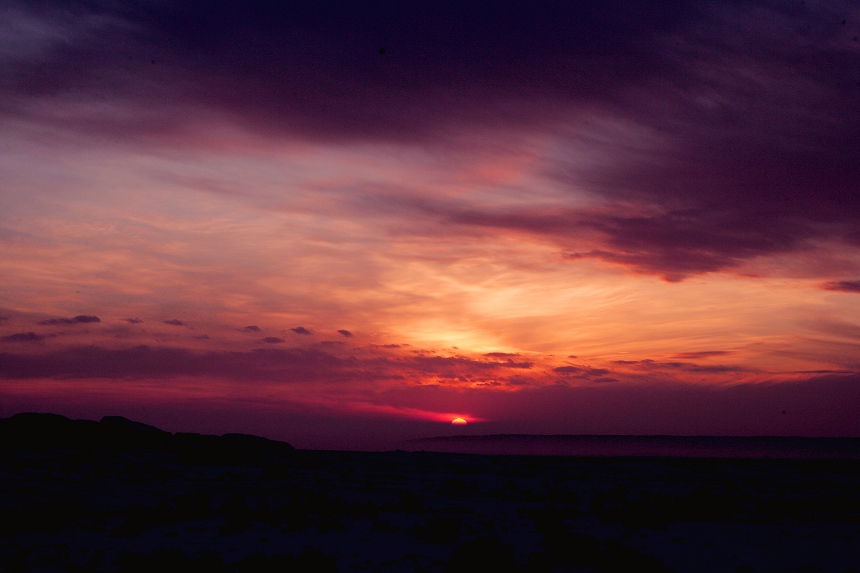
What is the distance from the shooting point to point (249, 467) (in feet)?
143

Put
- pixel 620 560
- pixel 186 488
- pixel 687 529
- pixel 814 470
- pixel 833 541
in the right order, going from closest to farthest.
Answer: pixel 620 560 → pixel 833 541 → pixel 687 529 → pixel 186 488 → pixel 814 470

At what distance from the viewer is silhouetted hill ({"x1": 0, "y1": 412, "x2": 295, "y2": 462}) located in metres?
54.7

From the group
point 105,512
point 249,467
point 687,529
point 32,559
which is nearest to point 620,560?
point 687,529

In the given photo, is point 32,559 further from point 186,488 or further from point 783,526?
point 783,526

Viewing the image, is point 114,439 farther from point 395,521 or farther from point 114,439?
point 395,521

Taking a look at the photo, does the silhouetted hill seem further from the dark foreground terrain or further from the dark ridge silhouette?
the dark foreground terrain

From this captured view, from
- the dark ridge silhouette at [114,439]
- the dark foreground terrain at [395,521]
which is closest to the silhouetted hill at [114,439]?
the dark ridge silhouette at [114,439]

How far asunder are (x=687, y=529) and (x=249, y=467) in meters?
29.4

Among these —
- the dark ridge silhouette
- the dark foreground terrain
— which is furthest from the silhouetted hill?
the dark foreground terrain

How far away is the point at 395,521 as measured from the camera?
23.4 meters

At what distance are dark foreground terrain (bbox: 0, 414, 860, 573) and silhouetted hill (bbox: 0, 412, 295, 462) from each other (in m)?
13.3

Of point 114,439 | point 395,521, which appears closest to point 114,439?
point 114,439

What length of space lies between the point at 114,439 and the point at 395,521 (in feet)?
147

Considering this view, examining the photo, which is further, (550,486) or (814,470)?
(814,470)
